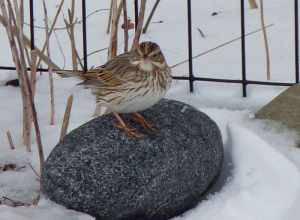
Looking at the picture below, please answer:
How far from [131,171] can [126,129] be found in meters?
0.27

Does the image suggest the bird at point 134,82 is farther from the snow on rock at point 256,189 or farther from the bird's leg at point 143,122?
the snow on rock at point 256,189

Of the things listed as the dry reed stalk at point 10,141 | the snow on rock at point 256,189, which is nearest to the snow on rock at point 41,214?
the snow on rock at point 256,189

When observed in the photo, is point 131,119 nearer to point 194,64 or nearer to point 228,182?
point 228,182

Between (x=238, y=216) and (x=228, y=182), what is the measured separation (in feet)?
1.27

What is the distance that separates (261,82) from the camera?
643 cm

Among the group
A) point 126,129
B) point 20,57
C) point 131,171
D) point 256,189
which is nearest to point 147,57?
point 126,129

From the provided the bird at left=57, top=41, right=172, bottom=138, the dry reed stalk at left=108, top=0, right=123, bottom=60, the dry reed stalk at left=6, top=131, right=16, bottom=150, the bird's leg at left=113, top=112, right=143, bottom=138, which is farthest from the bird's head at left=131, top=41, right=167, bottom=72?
the dry reed stalk at left=6, top=131, right=16, bottom=150

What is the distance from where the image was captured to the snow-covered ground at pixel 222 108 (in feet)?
16.3

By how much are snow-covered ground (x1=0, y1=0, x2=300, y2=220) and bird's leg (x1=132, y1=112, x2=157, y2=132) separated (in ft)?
1.51

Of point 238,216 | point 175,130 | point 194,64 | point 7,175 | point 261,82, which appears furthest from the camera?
point 194,64

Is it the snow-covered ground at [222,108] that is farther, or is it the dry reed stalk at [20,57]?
the dry reed stalk at [20,57]

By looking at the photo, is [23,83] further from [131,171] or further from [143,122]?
[131,171]

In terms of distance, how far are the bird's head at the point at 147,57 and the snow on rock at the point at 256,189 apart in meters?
0.70

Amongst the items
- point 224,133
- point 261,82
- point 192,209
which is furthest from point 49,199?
point 261,82
